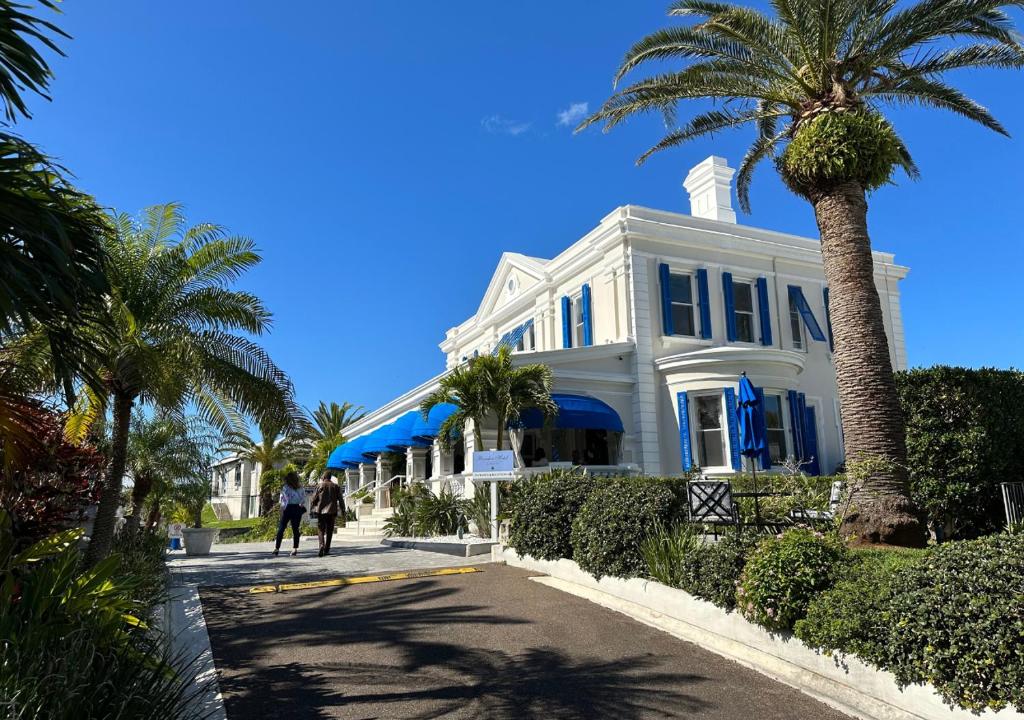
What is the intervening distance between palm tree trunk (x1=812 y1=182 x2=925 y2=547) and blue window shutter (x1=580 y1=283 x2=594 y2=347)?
10.6m

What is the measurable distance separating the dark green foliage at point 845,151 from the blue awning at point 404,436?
510 inches

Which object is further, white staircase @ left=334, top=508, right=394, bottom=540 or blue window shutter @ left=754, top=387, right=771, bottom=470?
white staircase @ left=334, top=508, right=394, bottom=540

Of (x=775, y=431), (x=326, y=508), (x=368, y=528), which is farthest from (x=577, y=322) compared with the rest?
(x=326, y=508)

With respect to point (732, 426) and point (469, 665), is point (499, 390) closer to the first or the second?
point (732, 426)

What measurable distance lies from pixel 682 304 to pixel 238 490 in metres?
47.4

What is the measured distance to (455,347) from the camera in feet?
97.9

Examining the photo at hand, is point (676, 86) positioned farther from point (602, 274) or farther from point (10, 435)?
point (10, 435)

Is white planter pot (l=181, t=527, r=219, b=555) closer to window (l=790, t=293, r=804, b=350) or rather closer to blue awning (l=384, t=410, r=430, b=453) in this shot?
blue awning (l=384, t=410, r=430, b=453)

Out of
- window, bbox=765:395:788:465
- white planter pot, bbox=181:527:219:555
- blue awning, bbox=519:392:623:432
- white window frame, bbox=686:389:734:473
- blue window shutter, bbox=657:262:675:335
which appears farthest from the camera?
blue window shutter, bbox=657:262:675:335

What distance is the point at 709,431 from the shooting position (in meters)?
18.2

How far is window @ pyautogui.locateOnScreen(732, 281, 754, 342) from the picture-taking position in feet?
67.2

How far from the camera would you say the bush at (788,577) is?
5.68 meters

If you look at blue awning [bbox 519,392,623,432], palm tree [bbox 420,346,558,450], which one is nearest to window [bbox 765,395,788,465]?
blue awning [bbox 519,392,623,432]

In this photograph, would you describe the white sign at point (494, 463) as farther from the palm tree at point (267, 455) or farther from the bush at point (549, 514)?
the palm tree at point (267, 455)
